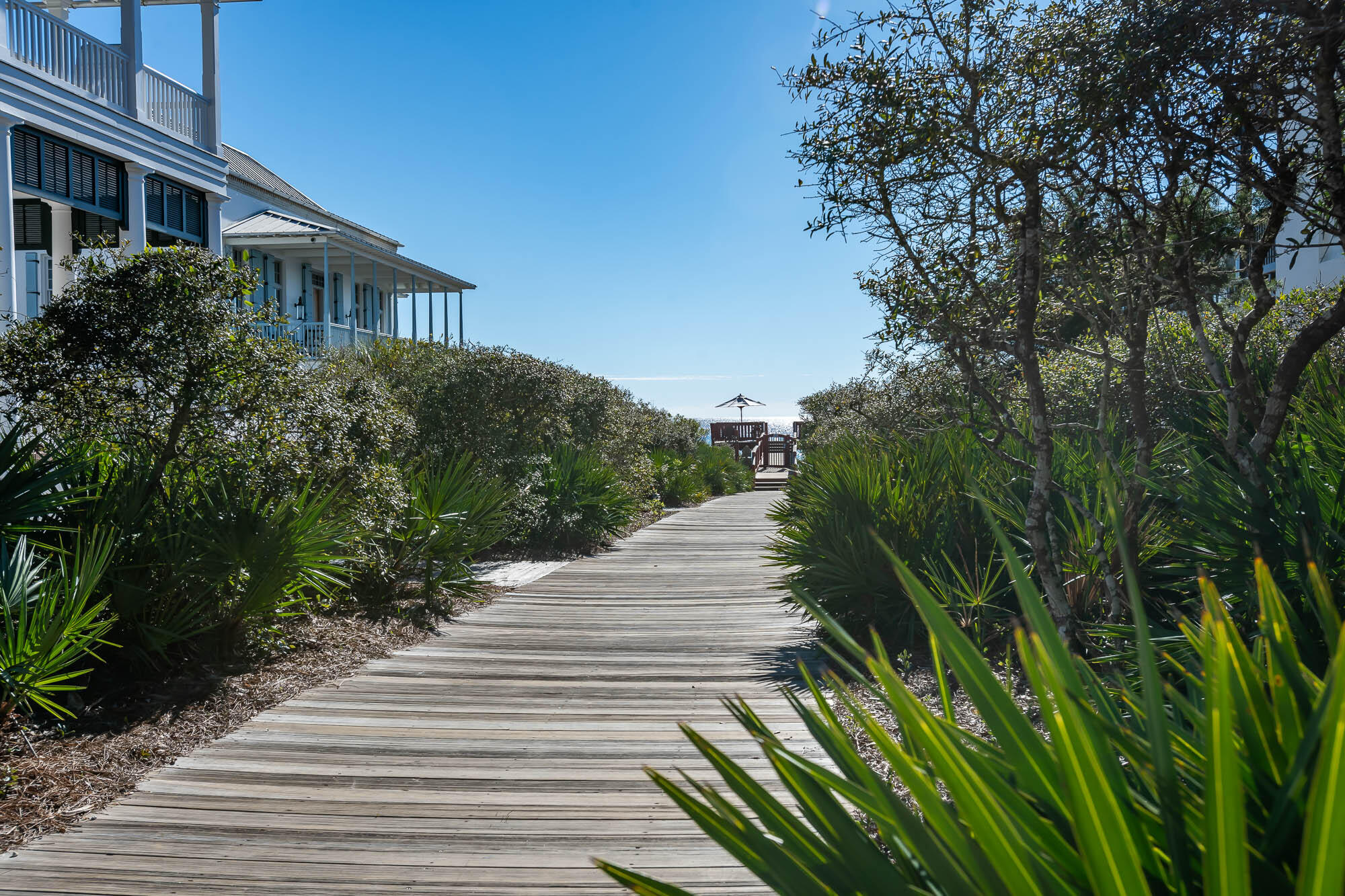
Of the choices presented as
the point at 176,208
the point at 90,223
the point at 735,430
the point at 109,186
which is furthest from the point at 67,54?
the point at 735,430

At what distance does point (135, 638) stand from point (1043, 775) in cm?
458

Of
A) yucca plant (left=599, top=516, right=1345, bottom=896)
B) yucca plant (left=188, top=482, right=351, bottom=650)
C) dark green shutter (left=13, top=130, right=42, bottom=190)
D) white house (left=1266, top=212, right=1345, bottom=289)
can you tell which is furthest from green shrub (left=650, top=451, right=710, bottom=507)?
yucca plant (left=599, top=516, right=1345, bottom=896)

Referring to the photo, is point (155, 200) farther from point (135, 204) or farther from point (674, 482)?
point (674, 482)

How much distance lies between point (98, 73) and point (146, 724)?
40.5ft

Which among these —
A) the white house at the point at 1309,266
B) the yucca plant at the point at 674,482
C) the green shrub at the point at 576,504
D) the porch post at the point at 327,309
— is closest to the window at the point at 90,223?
the porch post at the point at 327,309

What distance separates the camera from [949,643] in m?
0.84

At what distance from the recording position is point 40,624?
3.38m

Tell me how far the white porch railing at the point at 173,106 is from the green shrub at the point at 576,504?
29.9ft

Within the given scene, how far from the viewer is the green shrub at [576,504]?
9.79m

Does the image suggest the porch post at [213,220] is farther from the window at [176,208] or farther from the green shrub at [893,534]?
the green shrub at [893,534]

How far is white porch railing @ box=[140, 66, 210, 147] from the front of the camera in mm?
13289

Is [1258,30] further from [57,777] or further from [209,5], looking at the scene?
[209,5]

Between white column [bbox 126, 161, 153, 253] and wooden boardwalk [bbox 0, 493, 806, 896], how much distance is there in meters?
10.5

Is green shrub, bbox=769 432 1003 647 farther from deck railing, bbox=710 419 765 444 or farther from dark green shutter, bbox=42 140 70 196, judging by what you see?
deck railing, bbox=710 419 765 444
